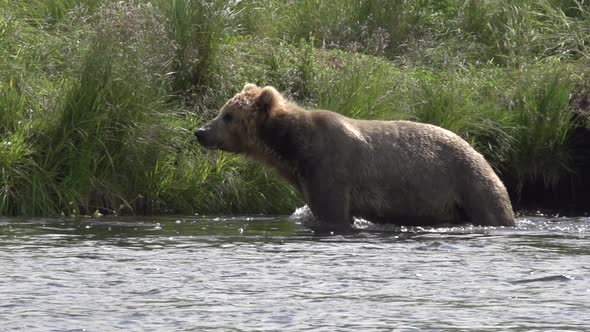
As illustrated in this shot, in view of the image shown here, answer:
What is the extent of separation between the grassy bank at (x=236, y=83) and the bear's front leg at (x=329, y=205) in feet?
5.34

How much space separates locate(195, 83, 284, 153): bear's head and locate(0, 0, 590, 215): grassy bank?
96 cm

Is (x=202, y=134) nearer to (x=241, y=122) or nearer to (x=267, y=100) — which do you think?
(x=241, y=122)

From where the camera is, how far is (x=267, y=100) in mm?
12133

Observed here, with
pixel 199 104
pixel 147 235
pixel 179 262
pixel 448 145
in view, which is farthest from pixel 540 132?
pixel 179 262

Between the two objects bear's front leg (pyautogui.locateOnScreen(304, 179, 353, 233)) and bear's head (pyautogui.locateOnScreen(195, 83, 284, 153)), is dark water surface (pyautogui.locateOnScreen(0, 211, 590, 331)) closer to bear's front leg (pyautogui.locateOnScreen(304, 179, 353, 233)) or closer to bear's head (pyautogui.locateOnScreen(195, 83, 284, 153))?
bear's front leg (pyautogui.locateOnScreen(304, 179, 353, 233))

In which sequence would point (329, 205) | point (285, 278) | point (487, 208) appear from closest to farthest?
1. point (285, 278)
2. point (329, 205)
3. point (487, 208)

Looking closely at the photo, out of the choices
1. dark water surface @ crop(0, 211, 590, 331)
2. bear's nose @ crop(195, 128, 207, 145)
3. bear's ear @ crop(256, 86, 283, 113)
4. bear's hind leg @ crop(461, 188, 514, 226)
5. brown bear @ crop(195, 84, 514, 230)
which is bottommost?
dark water surface @ crop(0, 211, 590, 331)

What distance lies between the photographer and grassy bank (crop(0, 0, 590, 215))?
12.9m

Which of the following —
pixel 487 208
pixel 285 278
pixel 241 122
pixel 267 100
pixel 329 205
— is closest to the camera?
pixel 285 278

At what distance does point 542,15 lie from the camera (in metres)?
17.0

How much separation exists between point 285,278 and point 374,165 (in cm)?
338

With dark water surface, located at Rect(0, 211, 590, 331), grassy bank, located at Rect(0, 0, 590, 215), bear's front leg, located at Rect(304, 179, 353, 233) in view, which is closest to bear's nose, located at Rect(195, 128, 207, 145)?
dark water surface, located at Rect(0, 211, 590, 331)

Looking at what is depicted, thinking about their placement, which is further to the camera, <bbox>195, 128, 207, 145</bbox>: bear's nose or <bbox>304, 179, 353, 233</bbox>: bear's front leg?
<bbox>195, 128, 207, 145</bbox>: bear's nose

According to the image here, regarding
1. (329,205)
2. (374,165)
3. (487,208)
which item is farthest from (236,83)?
(487,208)
